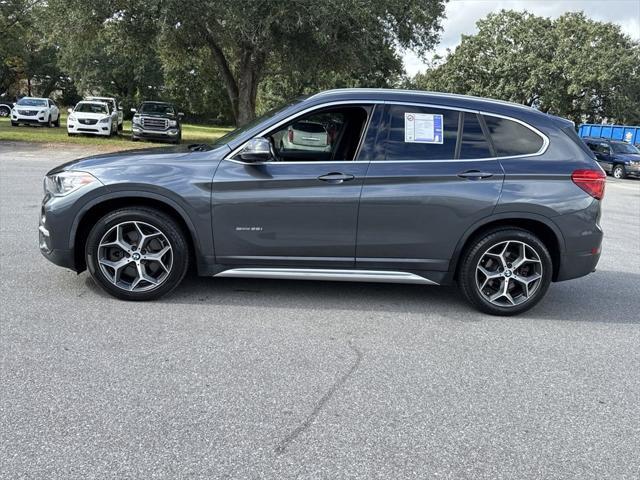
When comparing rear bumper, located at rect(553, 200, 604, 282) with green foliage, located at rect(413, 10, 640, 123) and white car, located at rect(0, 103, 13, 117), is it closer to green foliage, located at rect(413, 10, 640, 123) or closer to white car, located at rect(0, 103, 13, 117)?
green foliage, located at rect(413, 10, 640, 123)

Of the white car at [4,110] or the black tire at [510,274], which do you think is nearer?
the black tire at [510,274]

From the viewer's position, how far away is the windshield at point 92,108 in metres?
25.7

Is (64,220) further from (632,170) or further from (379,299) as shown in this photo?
(632,170)

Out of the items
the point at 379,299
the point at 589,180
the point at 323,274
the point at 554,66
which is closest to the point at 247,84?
the point at 379,299

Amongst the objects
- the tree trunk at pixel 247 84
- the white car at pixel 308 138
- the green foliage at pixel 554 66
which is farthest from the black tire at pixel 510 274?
the green foliage at pixel 554 66

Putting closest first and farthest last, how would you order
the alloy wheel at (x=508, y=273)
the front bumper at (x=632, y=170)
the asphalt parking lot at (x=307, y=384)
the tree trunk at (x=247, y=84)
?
the asphalt parking lot at (x=307, y=384) → the alloy wheel at (x=508, y=273) → the tree trunk at (x=247, y=84) → the front bumper at (x=632, y=170)

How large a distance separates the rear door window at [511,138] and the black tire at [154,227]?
2.77 meters

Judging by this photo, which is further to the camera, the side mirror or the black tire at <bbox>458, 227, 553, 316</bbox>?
the black tire at <bbox>458, 227, 553, 316</bbox>

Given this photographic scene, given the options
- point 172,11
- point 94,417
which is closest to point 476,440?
point 94,417

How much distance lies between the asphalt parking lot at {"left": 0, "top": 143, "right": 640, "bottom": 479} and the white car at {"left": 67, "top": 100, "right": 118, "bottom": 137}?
70.0 feet

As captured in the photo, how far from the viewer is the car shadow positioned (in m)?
4.91

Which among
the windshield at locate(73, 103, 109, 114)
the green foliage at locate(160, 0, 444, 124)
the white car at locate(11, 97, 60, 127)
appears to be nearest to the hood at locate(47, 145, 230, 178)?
the green foliage at locate(160, 0, 444, 124)

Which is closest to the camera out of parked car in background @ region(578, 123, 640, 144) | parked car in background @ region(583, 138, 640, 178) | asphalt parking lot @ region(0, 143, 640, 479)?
asphalt parking lot @ region(0, 143, 640, 479)

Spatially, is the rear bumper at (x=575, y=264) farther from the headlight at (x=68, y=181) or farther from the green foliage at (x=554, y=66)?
the green foliage at (x=554, y=66)
